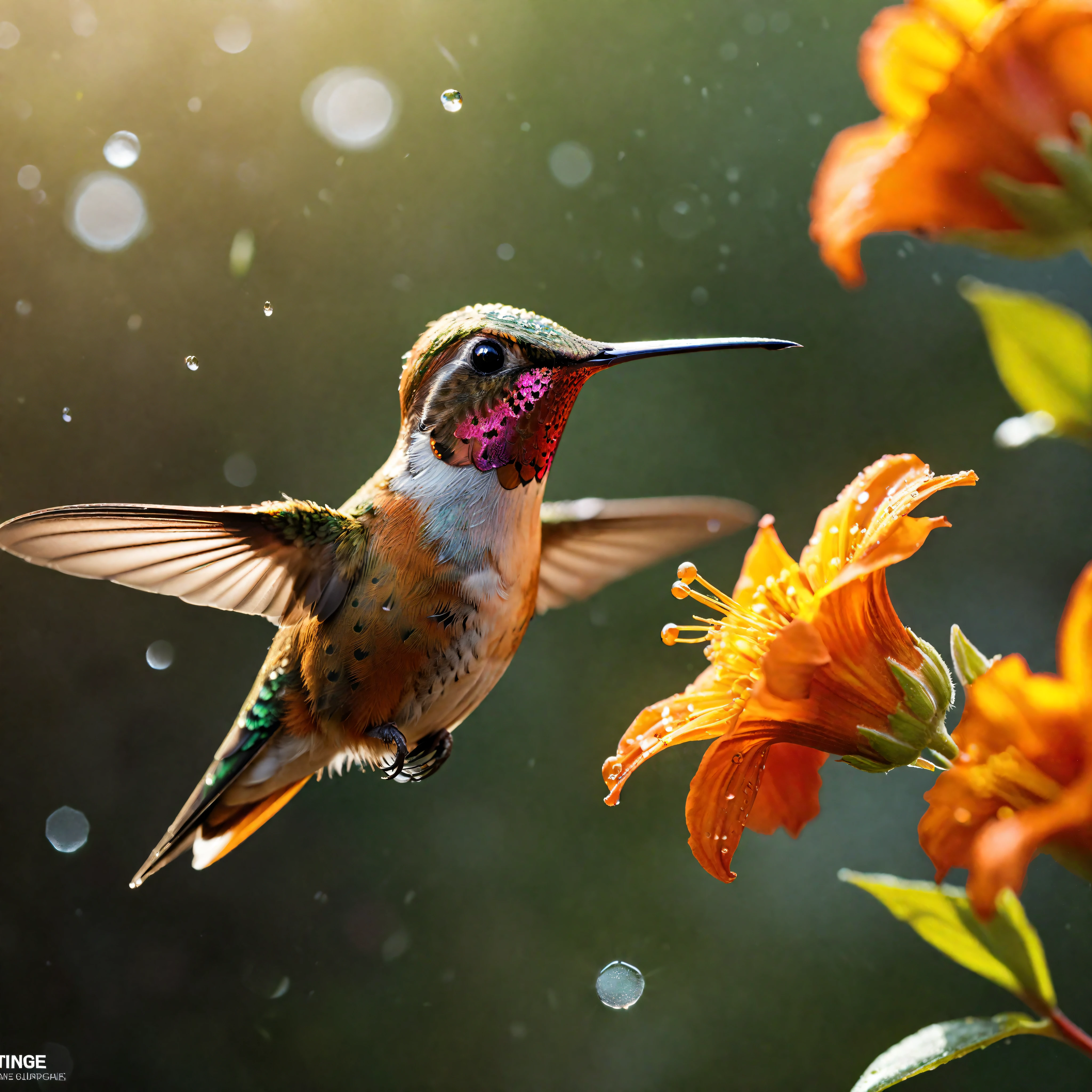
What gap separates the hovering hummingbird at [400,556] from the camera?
52 centimetres

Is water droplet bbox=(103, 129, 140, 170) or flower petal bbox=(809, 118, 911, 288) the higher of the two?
water droplet bbox=(103, 129, 140, 170)

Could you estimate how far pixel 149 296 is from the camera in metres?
1.34

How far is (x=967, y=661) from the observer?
36 cm

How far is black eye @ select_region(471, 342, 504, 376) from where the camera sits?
0.51 metres

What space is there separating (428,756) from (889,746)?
0.37 m

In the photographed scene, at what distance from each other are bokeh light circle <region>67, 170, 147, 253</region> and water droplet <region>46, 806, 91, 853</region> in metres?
0.77

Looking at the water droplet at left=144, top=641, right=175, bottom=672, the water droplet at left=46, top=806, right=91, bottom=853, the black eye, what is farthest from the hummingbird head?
the water droplet at left=46, top=806, right=91, bottom=853

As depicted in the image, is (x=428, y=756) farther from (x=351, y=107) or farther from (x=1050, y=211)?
(x=351, y=107)

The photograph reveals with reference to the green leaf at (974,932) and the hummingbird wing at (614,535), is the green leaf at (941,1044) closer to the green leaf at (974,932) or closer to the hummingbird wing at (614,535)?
the green leaf at (974,932)

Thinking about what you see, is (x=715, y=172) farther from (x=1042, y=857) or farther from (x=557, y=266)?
(x=1042, y=857)

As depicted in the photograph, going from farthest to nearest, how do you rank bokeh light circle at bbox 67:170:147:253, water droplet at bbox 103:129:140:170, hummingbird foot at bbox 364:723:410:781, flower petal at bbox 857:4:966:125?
bokeh light circle at bbox 67:170:147:253
water droplet at bbox 103:129:140:170
hummingbird foot at bbox 364:723:410:781
flower petal at bbox 857:4:966:125

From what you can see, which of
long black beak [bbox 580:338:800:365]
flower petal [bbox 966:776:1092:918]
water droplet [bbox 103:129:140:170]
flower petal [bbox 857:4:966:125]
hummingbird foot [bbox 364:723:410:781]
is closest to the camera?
flower petal [bbox 966:776:1092:918]

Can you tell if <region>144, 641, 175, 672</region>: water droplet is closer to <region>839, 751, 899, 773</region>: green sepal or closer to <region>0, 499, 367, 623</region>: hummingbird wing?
<region>0, 499, 367, 623</region>: hummingbird wing

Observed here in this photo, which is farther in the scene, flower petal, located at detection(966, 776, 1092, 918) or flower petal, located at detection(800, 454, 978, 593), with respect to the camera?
flower petal, located at detection(800, 454, 978, 593)
